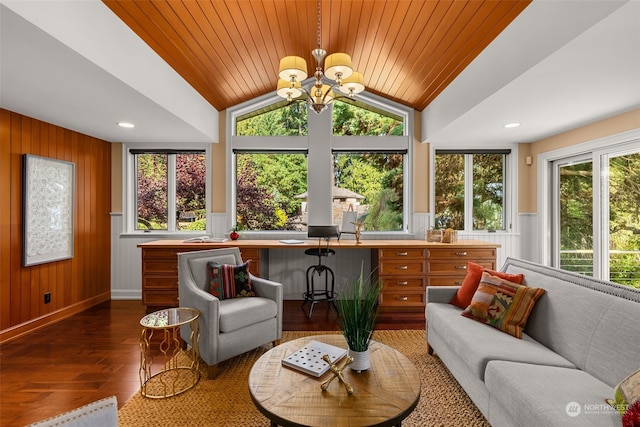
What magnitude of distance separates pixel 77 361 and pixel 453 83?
436 cm

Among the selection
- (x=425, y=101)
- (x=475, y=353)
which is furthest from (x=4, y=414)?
(x=425, y=101)

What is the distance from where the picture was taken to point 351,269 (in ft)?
14.3

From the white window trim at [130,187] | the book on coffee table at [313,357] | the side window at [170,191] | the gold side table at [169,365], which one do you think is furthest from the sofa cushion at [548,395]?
the side window at [170,191]

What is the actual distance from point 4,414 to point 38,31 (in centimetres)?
228

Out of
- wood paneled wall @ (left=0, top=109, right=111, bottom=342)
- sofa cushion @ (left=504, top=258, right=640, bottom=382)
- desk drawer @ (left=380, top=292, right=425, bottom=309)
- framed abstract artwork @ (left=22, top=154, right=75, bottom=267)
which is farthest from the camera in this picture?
desk drawer @ (left=380, top=292, right=425, bottom=309)

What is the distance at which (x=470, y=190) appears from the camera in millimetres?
4500

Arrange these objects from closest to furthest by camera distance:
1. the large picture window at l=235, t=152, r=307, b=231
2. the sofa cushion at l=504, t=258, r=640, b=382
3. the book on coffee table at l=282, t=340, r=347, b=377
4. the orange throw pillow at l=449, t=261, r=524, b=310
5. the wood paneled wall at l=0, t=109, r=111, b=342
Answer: the sofa cushion at l=504, t=258, r=640, b=382 → the book on coffee table at l=282, t=340, r=347, b=377 → the orange throw pillow at l=449, t=261, r=524, b=310 → the wood paneled wall at l=0, t=109, r=111, b=342 → the large picture window at l=235, t=152, r=307, b=231

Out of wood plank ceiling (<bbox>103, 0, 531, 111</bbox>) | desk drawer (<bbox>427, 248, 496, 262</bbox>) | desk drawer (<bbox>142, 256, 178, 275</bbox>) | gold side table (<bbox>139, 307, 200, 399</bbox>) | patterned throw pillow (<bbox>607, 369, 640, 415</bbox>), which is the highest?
wood plank ceiling (<bbox>103, 0, 531, 111</bbox>)

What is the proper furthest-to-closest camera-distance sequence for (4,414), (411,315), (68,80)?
→ (411,315) < (68,80) < (4,414)

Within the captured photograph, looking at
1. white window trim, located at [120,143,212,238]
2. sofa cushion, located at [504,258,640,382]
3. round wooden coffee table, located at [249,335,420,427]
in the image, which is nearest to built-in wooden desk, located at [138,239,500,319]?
white window trim, located at [120,143,212,238]

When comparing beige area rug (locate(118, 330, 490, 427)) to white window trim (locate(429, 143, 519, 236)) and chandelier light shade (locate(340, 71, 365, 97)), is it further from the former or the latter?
white window trim (locate(429, 143, 519, 236))

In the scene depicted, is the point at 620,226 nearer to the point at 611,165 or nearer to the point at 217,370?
the point at 611,165

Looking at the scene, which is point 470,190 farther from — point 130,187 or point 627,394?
point 130,187

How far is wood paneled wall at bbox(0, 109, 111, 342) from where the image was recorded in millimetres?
2961
